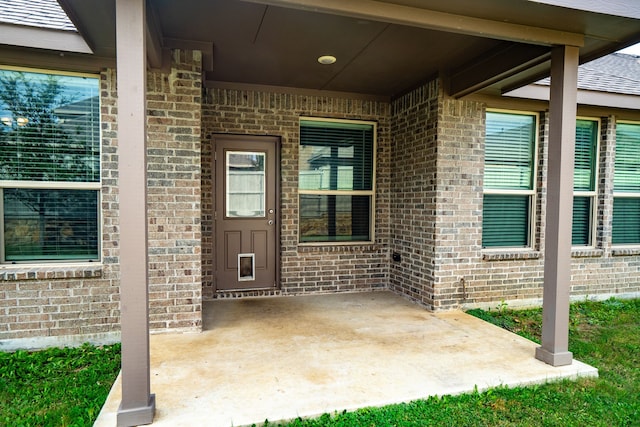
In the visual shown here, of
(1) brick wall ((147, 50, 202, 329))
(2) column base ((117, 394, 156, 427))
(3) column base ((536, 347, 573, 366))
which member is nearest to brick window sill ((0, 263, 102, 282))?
A: (1) brick wall ((147, 50, 202, 329))

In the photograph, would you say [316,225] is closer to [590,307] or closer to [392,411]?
[392,411]

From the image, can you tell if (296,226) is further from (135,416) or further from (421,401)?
(135,416)

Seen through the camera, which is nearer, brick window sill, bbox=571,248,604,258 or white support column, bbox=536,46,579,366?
white support column, bbox=536,46,579,366

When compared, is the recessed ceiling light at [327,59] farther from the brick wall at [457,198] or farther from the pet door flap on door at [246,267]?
the pet door flap on door at [246,267]

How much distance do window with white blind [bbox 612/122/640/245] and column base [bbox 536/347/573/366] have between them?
354 centimetres

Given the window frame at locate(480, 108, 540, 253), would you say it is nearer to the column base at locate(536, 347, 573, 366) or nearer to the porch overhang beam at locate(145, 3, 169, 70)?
the column base at locate(536, 347, 573, 366)

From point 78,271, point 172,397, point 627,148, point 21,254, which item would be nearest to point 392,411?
point 172,397

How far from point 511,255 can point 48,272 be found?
5190 millimetres

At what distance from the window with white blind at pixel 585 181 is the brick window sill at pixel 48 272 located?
6.14 metres

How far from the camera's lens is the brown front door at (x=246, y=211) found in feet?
15.9

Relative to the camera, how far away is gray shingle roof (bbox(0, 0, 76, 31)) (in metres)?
3.14

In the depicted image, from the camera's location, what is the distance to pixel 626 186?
18.4 feet

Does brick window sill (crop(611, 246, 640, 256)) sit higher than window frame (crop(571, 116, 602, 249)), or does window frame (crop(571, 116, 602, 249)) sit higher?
window frame (crop(571, 116, 602, 249))

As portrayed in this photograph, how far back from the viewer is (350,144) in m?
5.36
